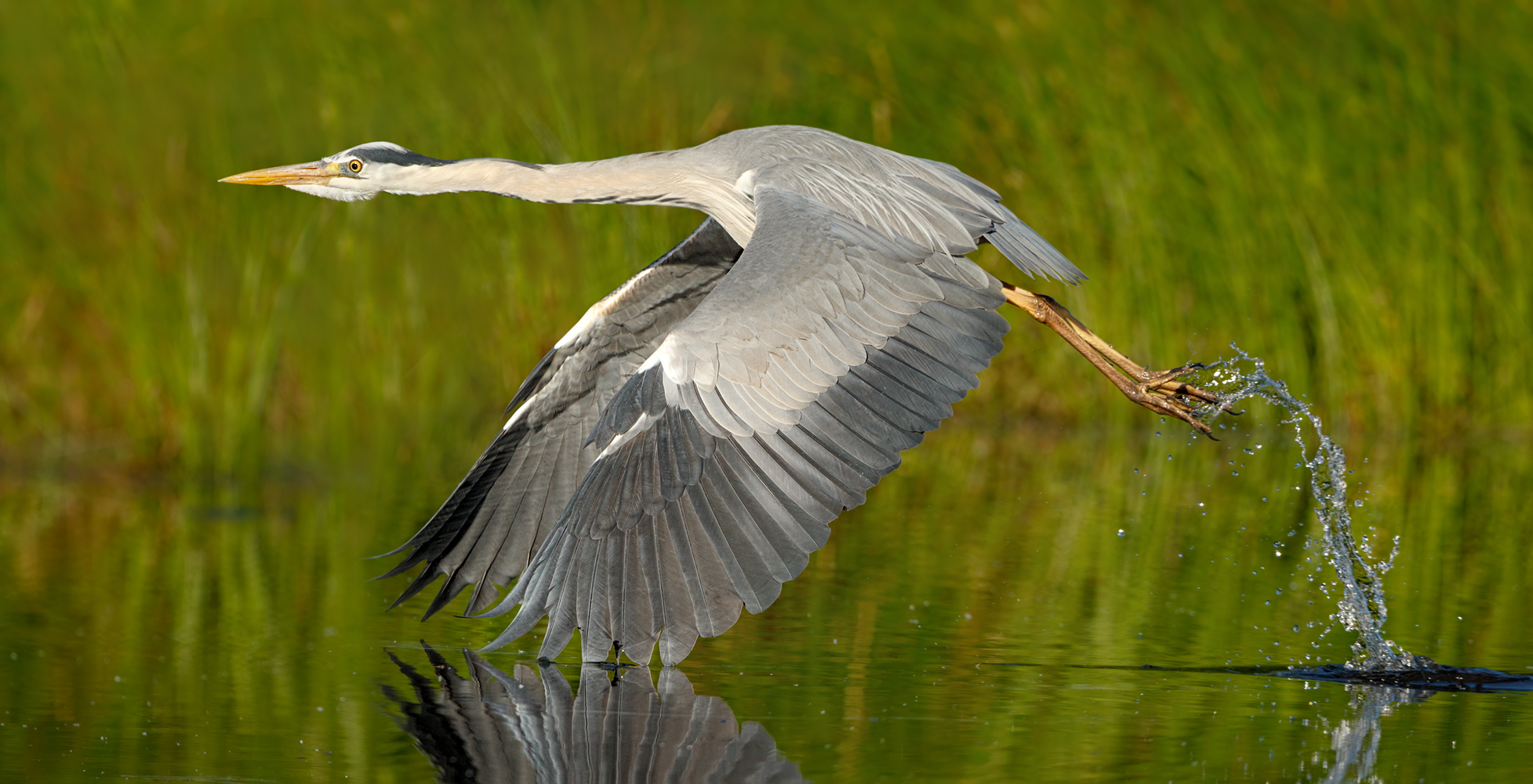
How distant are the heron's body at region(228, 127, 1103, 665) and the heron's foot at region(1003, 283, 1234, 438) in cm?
18

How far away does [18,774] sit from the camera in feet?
13.7

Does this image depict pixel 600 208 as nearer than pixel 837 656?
No

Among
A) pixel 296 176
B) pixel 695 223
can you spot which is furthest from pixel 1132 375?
pixel 695 223

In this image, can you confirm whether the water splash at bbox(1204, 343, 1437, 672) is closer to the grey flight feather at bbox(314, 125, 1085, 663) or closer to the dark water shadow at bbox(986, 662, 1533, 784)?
the dark water shadow at bbox(986, 662, 1533, 784)

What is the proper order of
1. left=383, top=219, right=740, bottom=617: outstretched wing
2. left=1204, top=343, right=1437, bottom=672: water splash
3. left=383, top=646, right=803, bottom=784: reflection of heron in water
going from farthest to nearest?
left=383, top=219, right=740, bottom=617: outstretched wing → left=1204, top=343, right=1437, bottom=672: water splash → left=383, top=646, right=803, bottom=784: reflection of heron in water

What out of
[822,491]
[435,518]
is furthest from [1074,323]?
[435,518]

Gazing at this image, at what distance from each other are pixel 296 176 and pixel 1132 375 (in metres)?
3.15

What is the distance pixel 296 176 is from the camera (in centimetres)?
673

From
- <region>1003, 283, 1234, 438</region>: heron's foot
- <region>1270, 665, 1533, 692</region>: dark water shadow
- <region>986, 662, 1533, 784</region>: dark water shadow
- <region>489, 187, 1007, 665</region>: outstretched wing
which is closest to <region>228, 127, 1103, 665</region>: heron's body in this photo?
<region>489, 187, 1007, 665</region>: outstretched wing

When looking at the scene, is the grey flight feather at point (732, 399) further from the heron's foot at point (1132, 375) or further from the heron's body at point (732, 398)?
the heron's foot at point (1132, 375)

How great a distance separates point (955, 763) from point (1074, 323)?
260cm

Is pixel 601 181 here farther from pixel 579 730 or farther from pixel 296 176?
pixel 579 730

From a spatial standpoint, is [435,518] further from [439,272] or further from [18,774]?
[439,272]

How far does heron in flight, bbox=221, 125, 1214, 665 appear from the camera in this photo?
4891 millimetres
